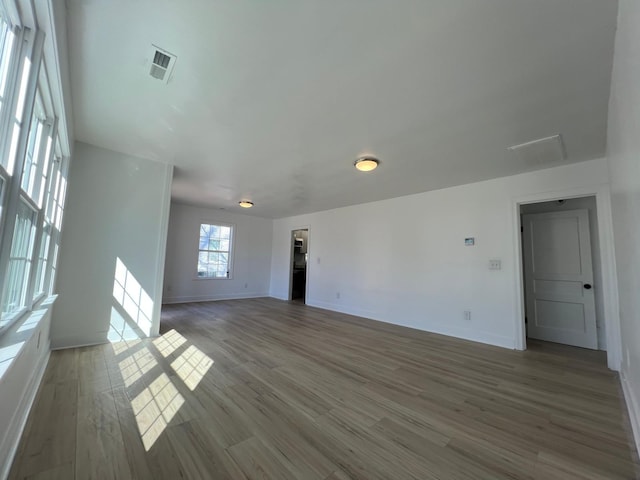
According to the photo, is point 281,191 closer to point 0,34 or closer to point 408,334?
point 408,334

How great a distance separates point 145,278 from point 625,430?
192 inches

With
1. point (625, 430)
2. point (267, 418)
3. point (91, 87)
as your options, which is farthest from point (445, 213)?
point (91, 87)

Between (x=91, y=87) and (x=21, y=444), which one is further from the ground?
(x=91, y=87)

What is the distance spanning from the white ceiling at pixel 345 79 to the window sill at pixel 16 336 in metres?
1.80

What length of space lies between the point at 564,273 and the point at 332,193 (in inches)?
152

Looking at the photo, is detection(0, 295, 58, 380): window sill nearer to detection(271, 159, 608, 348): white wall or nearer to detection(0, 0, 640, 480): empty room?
detection(0, 0, 640, 480): empty room

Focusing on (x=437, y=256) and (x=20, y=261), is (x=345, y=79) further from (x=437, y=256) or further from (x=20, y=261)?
(x=437, y=256)

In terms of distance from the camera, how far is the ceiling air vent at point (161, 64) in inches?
66.5

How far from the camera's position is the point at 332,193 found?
482cm

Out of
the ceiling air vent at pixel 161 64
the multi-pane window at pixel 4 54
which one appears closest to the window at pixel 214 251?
the ceiling air vent at pixel 161 64

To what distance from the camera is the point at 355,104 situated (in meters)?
2.15

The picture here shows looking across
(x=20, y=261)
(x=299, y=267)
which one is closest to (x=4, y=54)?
(x=20, y=261)

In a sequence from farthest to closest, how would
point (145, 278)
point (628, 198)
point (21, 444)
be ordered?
point (145, 278) → point (628, 198) → point (21, 444)

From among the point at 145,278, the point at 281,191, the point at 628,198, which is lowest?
the point at 145,278
